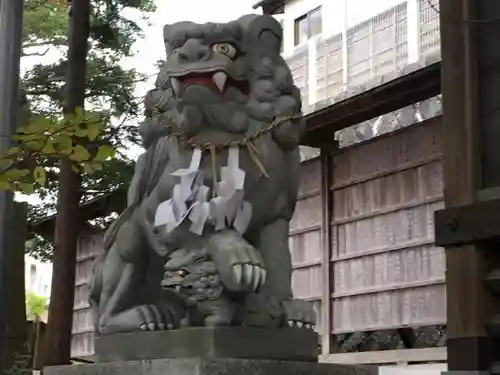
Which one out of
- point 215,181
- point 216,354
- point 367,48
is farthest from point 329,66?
point 216,354

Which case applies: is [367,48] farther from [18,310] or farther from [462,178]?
[18,310]

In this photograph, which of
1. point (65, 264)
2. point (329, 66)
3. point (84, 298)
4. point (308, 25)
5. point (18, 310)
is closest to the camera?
point (18, 310)

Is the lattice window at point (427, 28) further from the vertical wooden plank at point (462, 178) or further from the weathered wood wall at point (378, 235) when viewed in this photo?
the vertical wooden plank at point (462, 178)

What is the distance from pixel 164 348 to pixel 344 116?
3095 mm

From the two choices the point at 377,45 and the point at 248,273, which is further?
the point at 377,45

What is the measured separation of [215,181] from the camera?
101 inches

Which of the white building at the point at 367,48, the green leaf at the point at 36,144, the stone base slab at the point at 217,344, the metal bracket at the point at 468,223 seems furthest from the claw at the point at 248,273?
Answer: the white building at the point at 367,48

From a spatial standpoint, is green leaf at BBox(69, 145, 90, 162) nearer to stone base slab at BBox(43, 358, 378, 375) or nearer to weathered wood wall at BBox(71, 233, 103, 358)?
stone base slab at BBox(43, 358, 378, 375)

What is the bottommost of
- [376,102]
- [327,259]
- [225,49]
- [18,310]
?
[18,310]

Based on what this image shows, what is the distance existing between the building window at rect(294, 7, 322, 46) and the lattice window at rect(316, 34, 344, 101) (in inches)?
88.5

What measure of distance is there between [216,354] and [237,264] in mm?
269

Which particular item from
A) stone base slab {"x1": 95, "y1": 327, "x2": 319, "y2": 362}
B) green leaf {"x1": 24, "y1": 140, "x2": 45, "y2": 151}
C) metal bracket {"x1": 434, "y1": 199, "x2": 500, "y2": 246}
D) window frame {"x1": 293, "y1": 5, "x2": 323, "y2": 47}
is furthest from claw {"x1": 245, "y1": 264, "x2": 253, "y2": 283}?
window frame {"x1": 293, "y1": 5, "x2": 323, "y2": 47}

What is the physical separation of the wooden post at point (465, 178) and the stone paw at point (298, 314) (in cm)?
161

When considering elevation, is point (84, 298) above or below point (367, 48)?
below
